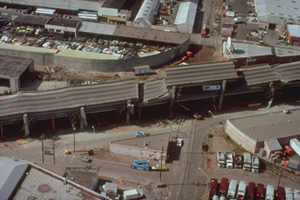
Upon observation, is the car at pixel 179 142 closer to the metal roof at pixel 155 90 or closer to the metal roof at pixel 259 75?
the metal roof at pixel 155 90

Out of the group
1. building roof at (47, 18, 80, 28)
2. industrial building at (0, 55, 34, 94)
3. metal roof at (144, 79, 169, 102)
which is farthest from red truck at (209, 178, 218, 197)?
building roof at (47, 18, 80, 28)

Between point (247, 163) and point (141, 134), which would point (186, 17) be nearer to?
point (141, 134)

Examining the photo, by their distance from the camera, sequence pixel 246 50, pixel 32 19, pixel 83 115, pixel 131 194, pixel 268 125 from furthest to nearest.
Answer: pixel 32 19
pixel 246 50
pixel 268 125
pixel 83 115
pixel 131 194

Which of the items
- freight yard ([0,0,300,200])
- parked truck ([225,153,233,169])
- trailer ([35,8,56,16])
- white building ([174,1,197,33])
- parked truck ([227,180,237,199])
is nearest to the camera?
parked truck ([227,180,237,199])

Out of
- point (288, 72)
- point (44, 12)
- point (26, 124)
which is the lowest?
point (26, 124)

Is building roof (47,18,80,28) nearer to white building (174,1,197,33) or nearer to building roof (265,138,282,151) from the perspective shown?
white building (174,1,197,33)

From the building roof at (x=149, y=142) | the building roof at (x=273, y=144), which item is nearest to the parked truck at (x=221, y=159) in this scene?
the building roof at (x=273, y=144)

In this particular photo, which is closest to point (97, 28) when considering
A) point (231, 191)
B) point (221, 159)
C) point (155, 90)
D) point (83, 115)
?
point (155, 90)
